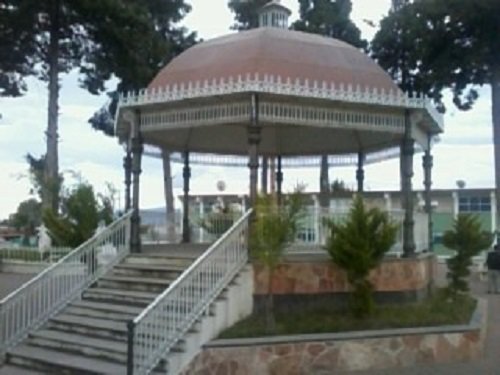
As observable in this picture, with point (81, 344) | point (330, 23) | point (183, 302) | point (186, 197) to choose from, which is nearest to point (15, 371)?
point (81, 344)

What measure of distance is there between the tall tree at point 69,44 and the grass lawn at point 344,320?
1770 cm

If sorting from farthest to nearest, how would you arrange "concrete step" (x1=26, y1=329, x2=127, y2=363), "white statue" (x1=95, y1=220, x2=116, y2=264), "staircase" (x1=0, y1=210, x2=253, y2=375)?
1. "white statue" (x1=95, y1=220, x2=116, y2=264)
2. "concrete step" (x1=26, y1=329, x2=127, y2=363)
3. "staircase" (x1=0, y1=210, x2=253, y2=375)

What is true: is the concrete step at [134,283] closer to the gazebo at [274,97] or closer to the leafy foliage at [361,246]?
the gazebo at [274,97]

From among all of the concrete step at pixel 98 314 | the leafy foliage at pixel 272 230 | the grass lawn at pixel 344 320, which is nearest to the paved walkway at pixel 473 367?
the grass lawn at pixel 344 320

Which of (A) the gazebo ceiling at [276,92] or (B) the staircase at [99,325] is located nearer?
(B) the staircase at [99,325]

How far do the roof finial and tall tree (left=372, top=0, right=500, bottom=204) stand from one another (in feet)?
46.3

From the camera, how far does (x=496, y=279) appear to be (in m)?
20.6

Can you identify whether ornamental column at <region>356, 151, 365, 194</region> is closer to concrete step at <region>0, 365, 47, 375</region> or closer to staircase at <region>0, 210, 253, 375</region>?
staircase at <region>0, 210, 253, 375</region>

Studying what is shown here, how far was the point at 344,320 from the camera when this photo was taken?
34.7 feet

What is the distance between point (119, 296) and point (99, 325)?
A: 950 millimetres

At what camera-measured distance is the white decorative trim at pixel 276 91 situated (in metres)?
11.2

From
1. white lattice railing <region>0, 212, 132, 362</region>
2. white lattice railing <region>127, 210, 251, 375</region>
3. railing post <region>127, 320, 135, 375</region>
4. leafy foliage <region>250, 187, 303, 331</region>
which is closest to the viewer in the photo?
railing post <region>127, 320, 135, 375</region>

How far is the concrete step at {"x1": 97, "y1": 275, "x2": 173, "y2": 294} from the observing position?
11.2 m

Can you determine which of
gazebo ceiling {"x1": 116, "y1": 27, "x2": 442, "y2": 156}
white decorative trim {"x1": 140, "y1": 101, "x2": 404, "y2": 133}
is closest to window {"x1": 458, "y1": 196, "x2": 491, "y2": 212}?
gazebo ceiling {"x1": 116, "y1": 27, "x2": 442, "y2": 156}
